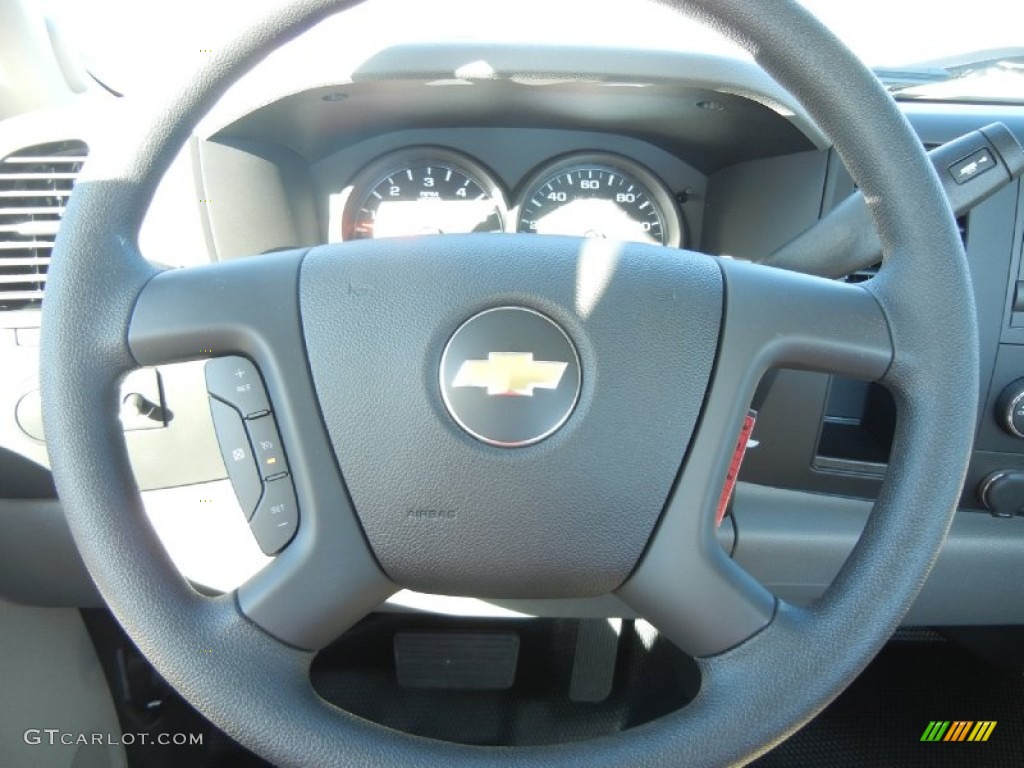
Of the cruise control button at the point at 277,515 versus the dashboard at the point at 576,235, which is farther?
the dashboard at the point at 576,235

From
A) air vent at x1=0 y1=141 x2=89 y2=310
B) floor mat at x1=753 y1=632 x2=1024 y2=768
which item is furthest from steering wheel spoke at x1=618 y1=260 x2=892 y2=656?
floor mat at x1=753 y1=632 x2=1024 y2=768

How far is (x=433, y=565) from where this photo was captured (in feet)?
2.60

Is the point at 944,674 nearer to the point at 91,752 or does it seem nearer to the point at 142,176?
the point at 91,752

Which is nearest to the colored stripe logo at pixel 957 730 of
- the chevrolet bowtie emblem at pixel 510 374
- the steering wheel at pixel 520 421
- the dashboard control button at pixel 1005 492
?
the dashboard control button at pixel 1005 492

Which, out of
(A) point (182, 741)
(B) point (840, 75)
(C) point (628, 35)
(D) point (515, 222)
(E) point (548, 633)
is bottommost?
(A) point (182, 741)

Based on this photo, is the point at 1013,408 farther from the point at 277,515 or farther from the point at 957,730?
the point at 277,515

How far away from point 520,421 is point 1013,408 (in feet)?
3.00

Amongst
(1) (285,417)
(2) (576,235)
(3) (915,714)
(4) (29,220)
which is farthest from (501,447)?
(3) (915,714)

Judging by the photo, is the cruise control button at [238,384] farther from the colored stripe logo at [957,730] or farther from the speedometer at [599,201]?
the colored stripe logo at [957,730]

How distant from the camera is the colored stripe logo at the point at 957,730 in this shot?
6.06 ft

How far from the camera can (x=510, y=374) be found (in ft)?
2.55

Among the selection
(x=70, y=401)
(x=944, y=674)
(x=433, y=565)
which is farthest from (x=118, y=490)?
(x=944, y=674)

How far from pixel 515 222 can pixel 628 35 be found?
477mm

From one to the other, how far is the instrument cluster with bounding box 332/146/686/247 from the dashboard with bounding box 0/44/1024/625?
0.35 feet
